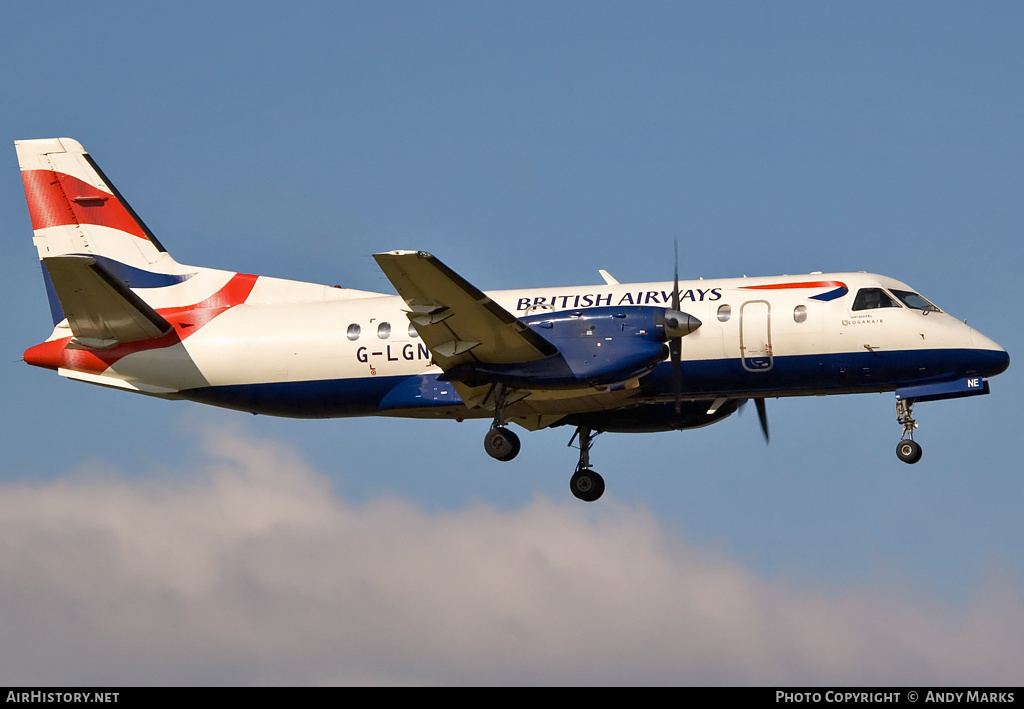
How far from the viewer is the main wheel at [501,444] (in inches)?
915

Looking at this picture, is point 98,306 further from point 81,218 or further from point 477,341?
point 477,341

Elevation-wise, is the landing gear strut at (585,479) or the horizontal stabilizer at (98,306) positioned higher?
the horizontal stabilizer at (98,306)

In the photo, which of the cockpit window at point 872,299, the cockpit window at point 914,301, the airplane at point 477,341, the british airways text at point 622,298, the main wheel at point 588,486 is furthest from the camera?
the main wheel at point 588,486

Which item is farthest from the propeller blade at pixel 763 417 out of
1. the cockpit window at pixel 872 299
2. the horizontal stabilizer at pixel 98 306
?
the horizontal stabilizer at pixel 98 306

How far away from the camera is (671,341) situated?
23.1m

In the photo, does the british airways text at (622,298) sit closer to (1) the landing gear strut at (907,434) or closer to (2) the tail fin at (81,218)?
(1) the landing gear strut at (907,434)

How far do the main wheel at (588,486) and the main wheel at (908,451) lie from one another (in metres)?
5.63

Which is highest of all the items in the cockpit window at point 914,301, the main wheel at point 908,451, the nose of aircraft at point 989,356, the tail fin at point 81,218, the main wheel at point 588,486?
the tail fin at point 81,218

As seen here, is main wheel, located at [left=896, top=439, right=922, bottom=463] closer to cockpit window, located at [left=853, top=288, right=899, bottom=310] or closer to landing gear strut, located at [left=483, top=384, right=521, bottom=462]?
cockpit window, located at [left=853, top=288, right=899, bottom=310]

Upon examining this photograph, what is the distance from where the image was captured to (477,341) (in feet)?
75.4

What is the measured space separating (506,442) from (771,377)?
→ 15.2 feet
